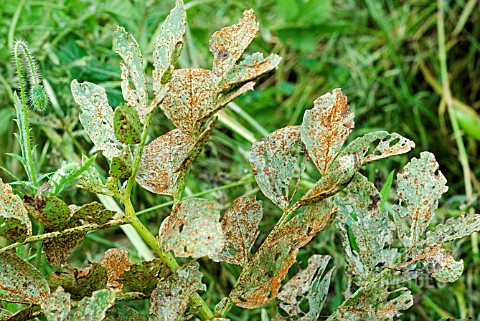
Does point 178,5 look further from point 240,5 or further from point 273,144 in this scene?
point 240,5

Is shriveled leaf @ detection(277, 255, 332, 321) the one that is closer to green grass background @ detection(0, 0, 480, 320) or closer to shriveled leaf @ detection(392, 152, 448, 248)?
shriveled leaf @ detection(392, 152, 448, 248)

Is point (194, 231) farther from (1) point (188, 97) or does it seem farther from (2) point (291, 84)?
(2) point (291, 84)

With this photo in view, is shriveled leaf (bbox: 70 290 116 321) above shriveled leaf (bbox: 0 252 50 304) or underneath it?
underneath

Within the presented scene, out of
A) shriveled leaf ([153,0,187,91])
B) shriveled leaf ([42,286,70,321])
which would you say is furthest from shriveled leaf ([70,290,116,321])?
shriveled leaf ([153,0,187,91])

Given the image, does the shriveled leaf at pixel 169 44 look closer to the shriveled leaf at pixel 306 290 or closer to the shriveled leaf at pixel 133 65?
the shriveled leaf at pixel 133 65

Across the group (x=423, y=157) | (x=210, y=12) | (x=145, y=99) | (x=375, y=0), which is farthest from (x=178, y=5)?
(x=375, y=0)

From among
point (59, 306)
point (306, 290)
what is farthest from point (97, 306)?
point (306, 290)

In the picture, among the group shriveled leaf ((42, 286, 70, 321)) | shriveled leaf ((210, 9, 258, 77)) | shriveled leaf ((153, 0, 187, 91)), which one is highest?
shriveled leaf ((153, 0, 187, 91))
